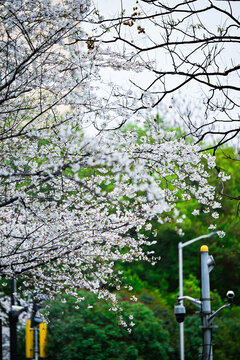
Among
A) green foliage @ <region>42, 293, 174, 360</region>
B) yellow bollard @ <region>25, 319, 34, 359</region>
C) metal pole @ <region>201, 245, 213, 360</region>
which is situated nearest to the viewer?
metal pole @ <region>201, 245, 213, 360</region>

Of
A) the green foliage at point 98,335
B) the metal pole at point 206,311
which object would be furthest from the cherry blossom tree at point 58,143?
the green foliage at point 98,335

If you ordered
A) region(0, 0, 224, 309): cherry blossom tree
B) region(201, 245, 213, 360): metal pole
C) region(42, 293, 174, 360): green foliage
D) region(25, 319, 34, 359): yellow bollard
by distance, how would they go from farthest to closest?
region(42, 293, 174, 360): green foliage → region(25, 319, 34, 359): yellow bollard → region(201, 245, 213, 360): metal pole → region(0, 0, 224, 309): cherry blossom tree

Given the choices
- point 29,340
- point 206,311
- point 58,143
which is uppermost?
point 58,143

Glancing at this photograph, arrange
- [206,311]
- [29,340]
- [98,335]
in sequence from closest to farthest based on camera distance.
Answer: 1. [206,311]
2. [29,340]
3. [98,335]

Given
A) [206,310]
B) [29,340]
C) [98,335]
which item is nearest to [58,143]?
[206,310]

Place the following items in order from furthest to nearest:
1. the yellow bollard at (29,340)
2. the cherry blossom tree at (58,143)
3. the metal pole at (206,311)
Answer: the yellow bollard at (29,340), the metal pole at (206,311), the cherry blossom tree at (58,143)

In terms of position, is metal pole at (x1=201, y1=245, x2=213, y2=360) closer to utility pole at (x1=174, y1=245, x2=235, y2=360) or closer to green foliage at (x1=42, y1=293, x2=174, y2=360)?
utility pole at (x1=174, y1=245, x2=235, y2=360)

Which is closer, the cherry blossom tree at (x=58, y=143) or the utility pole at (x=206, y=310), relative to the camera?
the cherry blossom tree at (x=58, y=143)

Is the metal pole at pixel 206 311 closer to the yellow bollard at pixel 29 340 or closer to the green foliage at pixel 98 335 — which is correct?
the yellow bollard at pixel 29 340

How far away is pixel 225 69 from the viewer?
757cm

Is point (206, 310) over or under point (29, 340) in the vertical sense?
over

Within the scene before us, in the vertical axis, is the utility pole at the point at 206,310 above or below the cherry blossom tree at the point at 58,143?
below

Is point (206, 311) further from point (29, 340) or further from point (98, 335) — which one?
point (98, 335)

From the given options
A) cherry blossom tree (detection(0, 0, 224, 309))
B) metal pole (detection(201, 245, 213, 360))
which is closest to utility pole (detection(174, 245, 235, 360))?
metal pole (detection(201, 245, 213, 360))
